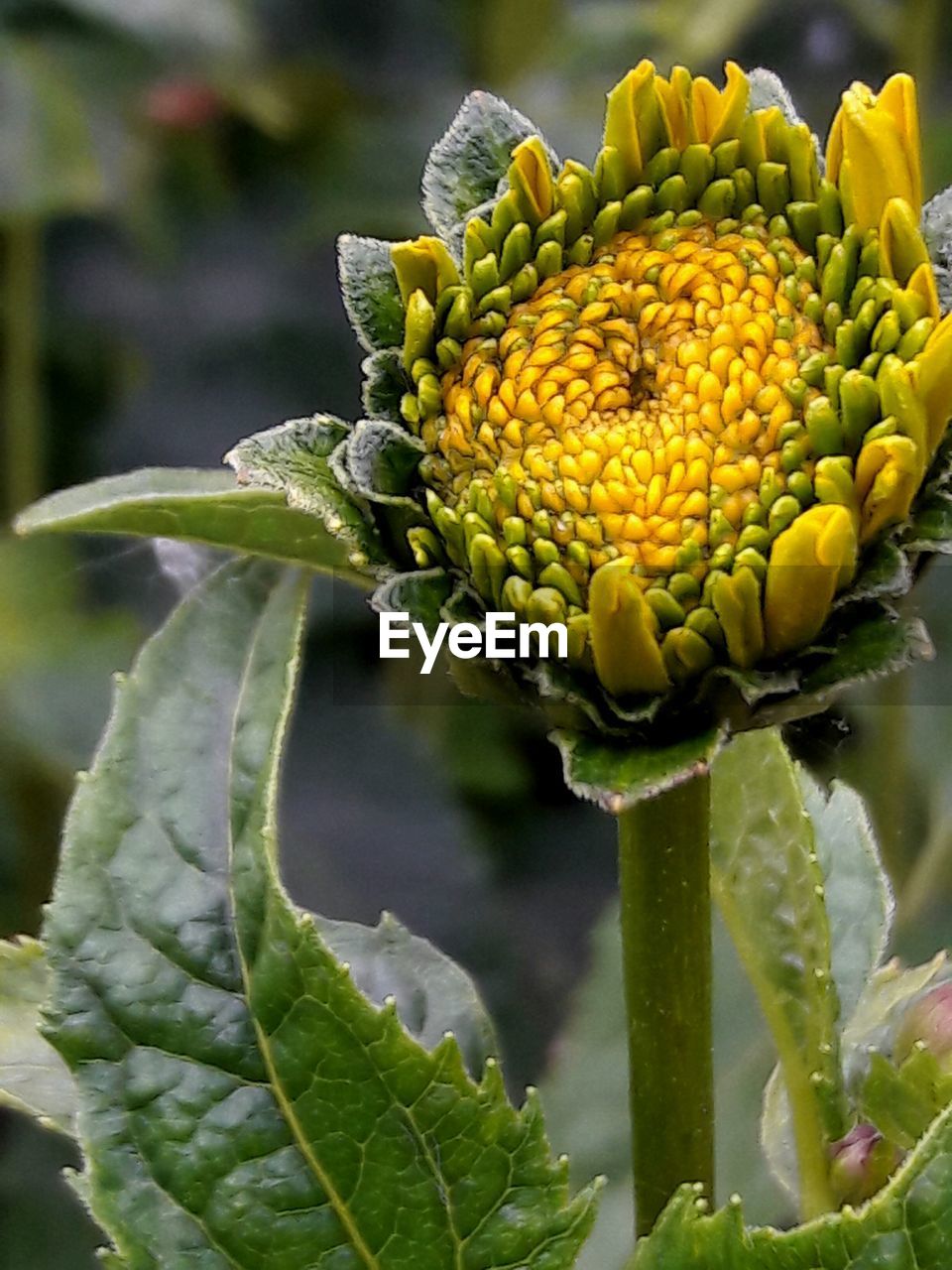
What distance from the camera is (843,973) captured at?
2.34ft

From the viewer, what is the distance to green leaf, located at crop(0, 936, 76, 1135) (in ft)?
2.06

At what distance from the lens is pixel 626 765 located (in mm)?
485

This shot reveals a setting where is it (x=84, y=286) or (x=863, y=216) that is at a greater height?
(x=84, y=286)

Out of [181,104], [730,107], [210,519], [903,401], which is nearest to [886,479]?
[903,401]

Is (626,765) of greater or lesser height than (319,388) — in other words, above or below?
below

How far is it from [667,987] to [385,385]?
23 cm

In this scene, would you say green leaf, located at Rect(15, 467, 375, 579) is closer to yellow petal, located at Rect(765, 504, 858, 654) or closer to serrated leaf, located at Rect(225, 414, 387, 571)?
serrated leaf, located at Rect(225, 414, 387, 571)

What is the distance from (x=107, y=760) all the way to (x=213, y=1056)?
10 cm

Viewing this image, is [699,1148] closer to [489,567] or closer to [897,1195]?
[897,1195]

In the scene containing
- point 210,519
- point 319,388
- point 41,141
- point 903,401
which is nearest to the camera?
point 903,401

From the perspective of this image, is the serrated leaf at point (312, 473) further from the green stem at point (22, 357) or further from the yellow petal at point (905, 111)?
the green stem at point (22, 357)

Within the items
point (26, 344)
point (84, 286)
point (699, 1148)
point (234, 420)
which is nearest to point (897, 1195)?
point (699, 1148)

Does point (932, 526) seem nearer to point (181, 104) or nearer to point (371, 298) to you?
point (371, 298)

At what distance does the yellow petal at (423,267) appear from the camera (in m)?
0.51
